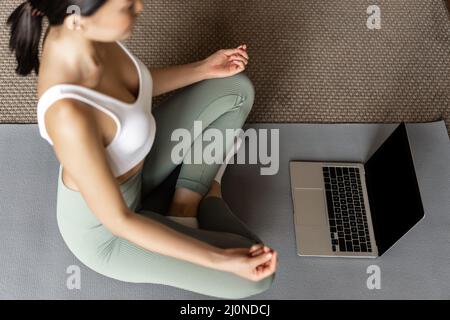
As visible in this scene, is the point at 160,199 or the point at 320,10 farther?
the point at 320,10

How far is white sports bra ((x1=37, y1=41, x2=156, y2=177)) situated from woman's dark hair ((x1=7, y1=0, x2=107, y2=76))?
0.09 meters

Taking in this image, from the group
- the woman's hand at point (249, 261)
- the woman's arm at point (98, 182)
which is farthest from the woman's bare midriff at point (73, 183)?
the woman's hand at point (249, 261)

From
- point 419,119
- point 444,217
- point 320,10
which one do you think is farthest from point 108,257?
point 320,10

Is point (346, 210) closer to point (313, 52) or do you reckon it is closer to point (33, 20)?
point (313, 52)

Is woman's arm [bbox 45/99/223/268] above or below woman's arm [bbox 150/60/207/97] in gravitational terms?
below

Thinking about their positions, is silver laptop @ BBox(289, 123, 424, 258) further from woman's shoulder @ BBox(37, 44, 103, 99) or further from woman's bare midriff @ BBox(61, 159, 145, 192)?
woman's shoulder @ BBox(37, 44, 103, 99)

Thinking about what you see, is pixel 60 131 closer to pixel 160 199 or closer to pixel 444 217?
pixel 160 199

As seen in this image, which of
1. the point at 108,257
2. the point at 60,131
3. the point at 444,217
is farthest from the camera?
the point at 444,217

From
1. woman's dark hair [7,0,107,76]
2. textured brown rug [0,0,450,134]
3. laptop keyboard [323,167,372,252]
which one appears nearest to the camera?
woman's dark hair [7,0,107,76]

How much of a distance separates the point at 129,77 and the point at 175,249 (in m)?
0.32

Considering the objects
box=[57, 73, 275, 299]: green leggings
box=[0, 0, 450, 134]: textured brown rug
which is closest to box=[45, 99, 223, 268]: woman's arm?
box=[57, 73, 275, 299]: green leggings

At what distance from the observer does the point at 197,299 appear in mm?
1062

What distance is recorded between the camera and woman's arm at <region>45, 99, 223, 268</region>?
25.5 inches

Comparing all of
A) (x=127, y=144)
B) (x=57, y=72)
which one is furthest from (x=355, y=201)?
(x=57, y=72)
